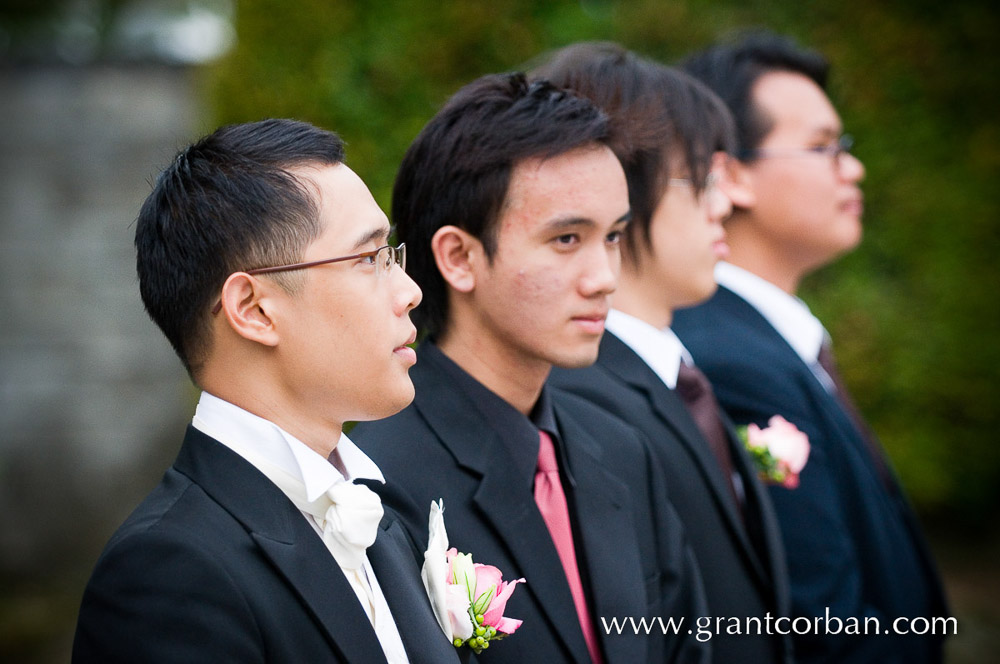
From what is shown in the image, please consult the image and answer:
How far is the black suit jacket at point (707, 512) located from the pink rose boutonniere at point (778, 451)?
0.79 feet

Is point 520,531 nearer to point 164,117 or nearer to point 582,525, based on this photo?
point 582,525

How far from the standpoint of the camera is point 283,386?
1897 mm

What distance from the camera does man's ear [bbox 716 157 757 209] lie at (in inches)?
161

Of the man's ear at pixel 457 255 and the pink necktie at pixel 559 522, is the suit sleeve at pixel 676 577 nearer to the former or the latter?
the pink necktie at pixel 559 522

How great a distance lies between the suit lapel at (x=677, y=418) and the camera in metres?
3.05

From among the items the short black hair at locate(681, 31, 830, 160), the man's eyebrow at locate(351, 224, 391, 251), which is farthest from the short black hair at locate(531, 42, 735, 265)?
the man's eyebrow at locate(351, 224, 391, 251)

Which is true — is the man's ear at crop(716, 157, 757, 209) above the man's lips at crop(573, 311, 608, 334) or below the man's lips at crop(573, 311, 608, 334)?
above

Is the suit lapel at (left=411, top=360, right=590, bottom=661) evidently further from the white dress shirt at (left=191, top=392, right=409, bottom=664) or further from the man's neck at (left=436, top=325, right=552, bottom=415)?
the white dress shirt at (left=191, top=392, right=409, bottom=664)

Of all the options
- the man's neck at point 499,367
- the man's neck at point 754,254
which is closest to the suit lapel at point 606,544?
the man's neck at point 499,367

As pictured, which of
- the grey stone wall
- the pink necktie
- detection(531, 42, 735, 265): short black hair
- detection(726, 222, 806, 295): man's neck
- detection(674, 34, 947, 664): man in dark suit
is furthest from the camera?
the grey stone wall

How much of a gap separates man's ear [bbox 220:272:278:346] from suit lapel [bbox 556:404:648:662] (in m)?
0.98

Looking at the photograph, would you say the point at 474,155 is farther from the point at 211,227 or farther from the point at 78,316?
the point at 78,316

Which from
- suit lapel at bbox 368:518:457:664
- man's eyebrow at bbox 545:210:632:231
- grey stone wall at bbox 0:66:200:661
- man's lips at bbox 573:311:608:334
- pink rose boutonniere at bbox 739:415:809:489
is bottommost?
grey stone wall at bbox 0:66:200:661

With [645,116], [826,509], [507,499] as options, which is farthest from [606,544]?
[645,116]
